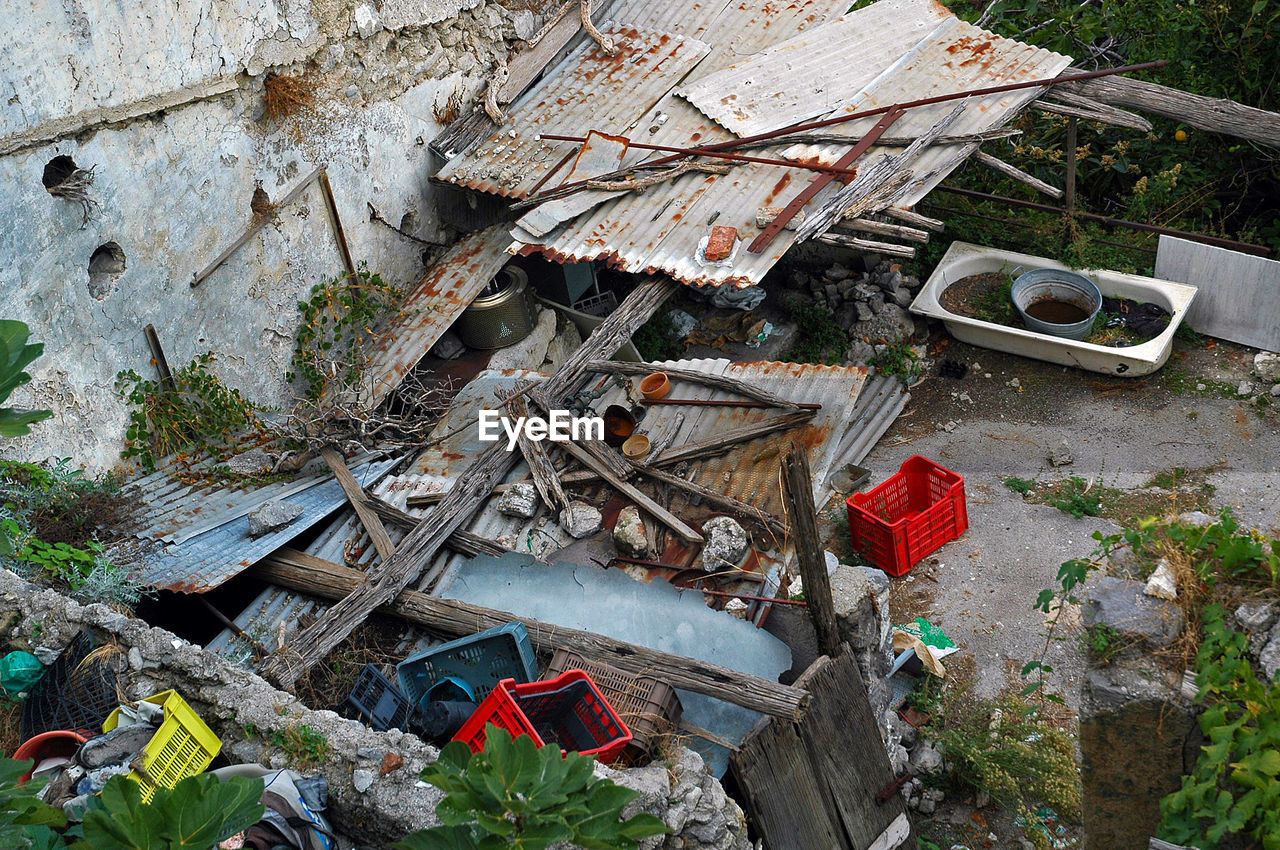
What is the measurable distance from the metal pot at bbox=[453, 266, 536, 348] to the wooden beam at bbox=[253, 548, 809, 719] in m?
3.14

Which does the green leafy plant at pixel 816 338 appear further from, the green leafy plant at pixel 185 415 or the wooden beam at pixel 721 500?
the green leafy plant at pixel 185 415

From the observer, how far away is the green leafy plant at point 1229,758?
3721 mm

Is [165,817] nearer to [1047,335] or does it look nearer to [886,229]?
[886,229]

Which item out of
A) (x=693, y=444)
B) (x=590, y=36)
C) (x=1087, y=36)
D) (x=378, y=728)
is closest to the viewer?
(x=378, y=728)

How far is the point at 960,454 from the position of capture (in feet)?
30.7

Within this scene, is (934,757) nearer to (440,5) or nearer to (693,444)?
(693,444)

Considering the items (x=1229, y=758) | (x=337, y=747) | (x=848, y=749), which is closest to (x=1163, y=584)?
(x=1229, y=758)

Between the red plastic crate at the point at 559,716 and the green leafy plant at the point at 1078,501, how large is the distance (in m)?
4.89

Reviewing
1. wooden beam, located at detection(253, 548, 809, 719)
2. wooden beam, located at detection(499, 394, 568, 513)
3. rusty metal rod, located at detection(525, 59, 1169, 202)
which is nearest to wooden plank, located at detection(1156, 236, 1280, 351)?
rusty metal rod, located at detection(525, 59, 1169, 202)

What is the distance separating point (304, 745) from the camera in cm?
475

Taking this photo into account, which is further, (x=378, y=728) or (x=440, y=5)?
(x=440, y=5)

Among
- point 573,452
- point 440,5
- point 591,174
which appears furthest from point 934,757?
point 440,5

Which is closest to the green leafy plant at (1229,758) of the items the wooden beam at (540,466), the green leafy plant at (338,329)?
the wooden beam at (540,466)

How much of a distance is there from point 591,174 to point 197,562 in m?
4.61
